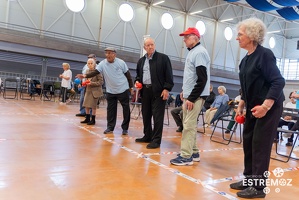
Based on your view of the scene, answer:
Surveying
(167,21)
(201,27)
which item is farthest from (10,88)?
(201,27)

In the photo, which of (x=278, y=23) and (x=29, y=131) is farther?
(x=278, y=23)

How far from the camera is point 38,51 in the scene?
14148mm

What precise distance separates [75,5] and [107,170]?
1476cm

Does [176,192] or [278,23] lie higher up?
[278,23]

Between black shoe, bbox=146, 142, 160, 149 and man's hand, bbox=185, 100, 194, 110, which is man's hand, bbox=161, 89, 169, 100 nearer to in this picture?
black shoe, bbox=146, 142, 160, 149

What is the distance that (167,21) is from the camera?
736 inches

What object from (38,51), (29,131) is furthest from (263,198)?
(38,51)

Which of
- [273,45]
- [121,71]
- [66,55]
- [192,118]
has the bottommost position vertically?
[192,118]

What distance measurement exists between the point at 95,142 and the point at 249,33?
247 centimetres

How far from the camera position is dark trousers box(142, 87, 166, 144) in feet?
12.6

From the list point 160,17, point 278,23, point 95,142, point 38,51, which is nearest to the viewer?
point 95,142

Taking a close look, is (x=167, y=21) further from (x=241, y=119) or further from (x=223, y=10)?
(x=241, y=119)

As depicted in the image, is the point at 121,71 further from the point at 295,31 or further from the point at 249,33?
the point at 295,31

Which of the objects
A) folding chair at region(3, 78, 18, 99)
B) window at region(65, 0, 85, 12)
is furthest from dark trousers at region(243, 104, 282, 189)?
window at region(65, 0, 85, 12)
